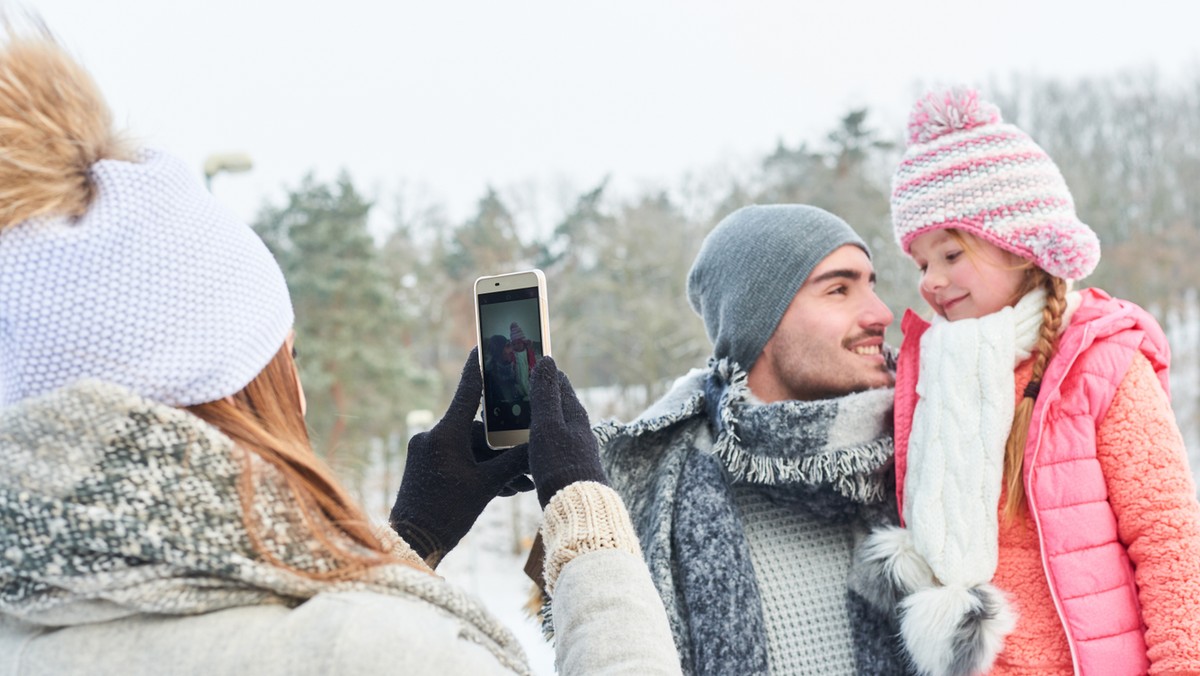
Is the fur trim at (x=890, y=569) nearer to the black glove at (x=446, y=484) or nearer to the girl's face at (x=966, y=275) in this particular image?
the girl's face at (x=966, y=275)

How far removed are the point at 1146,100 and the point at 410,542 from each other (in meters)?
42.8

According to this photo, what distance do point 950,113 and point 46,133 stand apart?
1.96 meters

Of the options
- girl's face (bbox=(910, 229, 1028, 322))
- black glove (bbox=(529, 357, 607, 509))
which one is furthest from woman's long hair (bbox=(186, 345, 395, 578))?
girl's face (bbox=(910, 229, 1028, 322))

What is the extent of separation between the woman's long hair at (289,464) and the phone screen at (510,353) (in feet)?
2.42

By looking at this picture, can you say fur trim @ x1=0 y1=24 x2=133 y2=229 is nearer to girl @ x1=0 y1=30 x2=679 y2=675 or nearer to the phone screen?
girl @ x1=0 y1=30 x2=679 y2=675

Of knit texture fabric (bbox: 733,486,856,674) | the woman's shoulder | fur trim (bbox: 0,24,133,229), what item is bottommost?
knit texture fabric (bbox: 733,486,856,674)

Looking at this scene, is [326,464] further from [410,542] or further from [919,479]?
[919,479]

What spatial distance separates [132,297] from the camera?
0.98 metres

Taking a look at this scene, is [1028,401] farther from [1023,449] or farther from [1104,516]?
[1104,516]

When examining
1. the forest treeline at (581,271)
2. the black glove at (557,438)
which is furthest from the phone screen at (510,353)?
the forest treeline at (581,271)

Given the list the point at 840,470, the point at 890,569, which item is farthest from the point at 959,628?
the point at 840,470

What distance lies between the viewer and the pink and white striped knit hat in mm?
2074

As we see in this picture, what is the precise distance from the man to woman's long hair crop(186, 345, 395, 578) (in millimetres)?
1342

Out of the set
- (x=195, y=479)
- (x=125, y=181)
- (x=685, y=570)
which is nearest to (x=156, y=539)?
(x=195, y=479)
